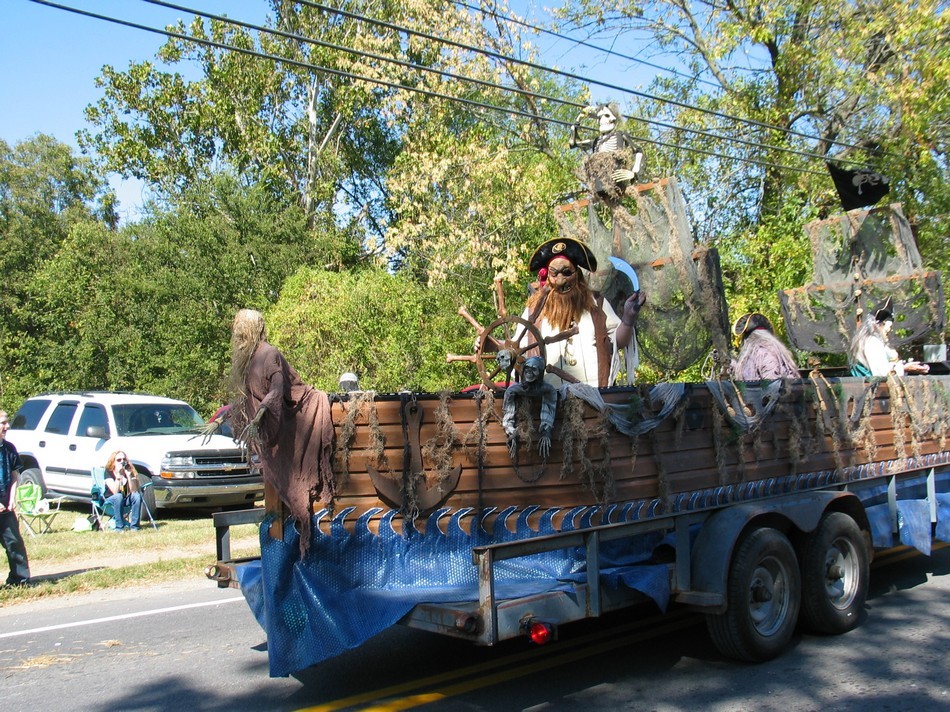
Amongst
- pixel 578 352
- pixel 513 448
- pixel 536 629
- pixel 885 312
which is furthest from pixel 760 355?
pixel 536 629

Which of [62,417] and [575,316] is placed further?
[62,417]

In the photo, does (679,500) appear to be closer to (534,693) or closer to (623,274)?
(534,693)

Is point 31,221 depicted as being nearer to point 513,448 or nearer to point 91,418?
point 91,418

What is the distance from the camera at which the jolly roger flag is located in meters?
12.3

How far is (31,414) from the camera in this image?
15.7 meters

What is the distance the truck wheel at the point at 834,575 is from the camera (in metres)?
6.24

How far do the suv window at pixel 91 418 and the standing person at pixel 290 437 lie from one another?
1052 centimetres

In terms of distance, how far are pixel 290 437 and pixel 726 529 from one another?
107 inches

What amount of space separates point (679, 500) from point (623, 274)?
2540 millimetres

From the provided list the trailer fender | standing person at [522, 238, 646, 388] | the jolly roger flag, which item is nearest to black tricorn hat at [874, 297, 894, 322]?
the jolly roger flag

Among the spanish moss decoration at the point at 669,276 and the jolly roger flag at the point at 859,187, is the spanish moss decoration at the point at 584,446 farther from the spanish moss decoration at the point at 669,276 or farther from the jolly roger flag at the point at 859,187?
the jolly roger flag at the point at 859,187

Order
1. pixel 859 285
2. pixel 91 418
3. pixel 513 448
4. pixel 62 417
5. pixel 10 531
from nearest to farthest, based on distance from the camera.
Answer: pixel 513 448 < pixel 10 531 < pixel 859 285 < pixel 91 418 < pixel 62 417

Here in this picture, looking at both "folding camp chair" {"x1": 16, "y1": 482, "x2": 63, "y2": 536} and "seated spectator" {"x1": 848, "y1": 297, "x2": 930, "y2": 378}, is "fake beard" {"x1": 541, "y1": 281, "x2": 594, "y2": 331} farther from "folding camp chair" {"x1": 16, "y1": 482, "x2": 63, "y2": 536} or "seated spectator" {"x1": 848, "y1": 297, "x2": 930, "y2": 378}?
"folding camp chair" {"x1": 16, "y1": 482, "x2": 63, "y2": 536}

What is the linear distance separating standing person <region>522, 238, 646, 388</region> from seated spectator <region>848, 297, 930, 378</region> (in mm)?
3442
